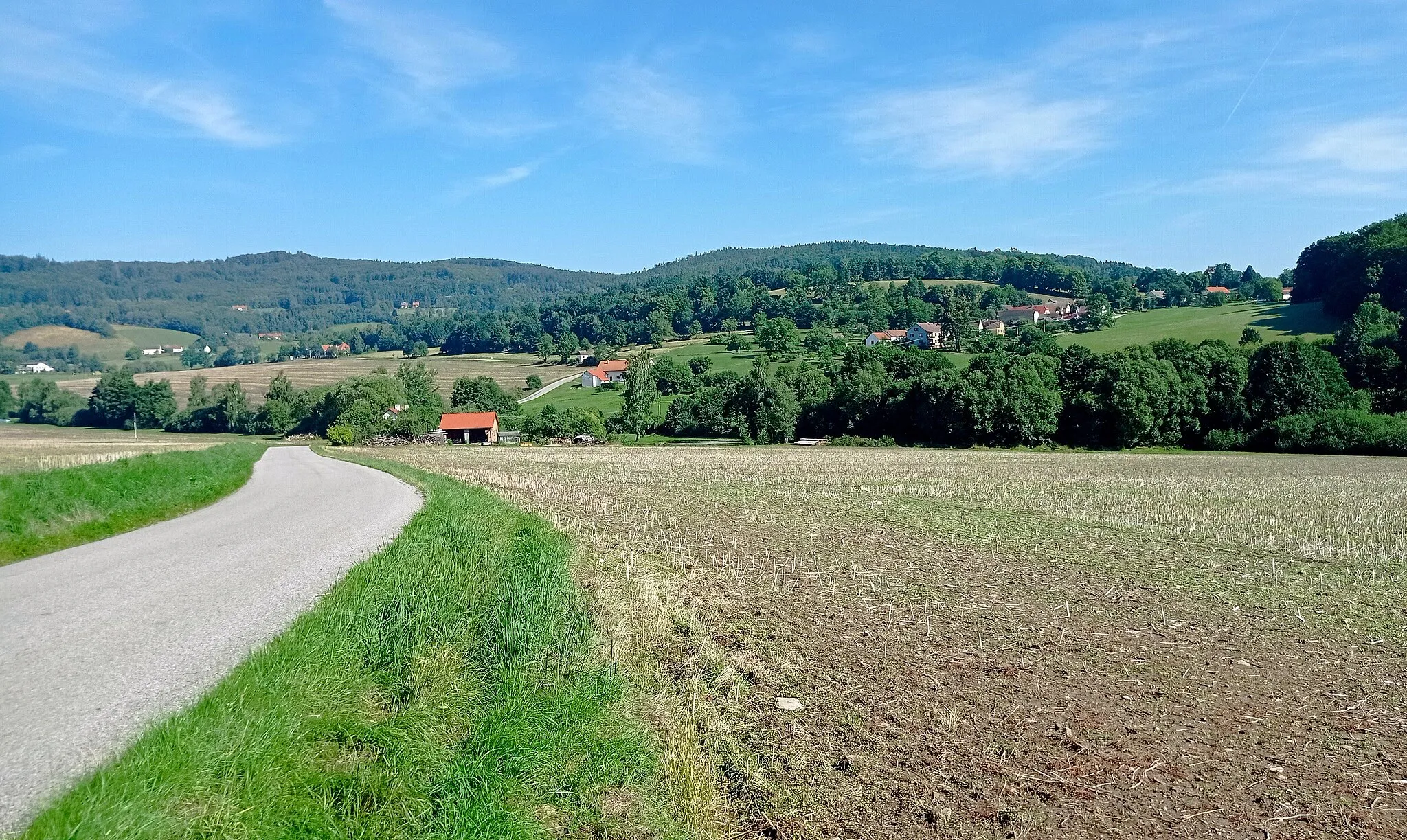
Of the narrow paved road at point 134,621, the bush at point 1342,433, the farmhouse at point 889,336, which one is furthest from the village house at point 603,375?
the narrow paved road at point 134,621

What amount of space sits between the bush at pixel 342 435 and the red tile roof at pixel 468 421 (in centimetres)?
956

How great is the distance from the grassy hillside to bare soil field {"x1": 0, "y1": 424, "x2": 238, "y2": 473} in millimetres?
94851

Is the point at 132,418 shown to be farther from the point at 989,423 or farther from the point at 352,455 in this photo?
the point at 989,423

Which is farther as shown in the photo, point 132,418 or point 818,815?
point 132,418

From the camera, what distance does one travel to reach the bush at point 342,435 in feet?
300

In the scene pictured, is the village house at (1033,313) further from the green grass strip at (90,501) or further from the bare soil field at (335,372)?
the green grass strip at (90,501)

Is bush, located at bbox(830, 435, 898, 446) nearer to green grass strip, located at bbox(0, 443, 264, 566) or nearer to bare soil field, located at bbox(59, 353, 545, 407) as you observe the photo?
green grass strip, located at bbox(0, 443, 264, 566)

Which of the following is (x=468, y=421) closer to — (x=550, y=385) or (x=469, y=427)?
(x=469, y=427)

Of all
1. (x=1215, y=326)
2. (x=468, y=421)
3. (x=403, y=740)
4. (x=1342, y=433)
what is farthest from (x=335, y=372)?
(x=403, y=740)

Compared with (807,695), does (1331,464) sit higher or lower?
lower

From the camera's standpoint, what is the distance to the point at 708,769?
23.6 ft

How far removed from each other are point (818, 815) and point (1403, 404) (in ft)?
277

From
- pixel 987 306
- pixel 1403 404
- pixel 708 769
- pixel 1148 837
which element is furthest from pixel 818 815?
pixel 987 306

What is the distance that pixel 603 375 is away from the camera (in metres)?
127
